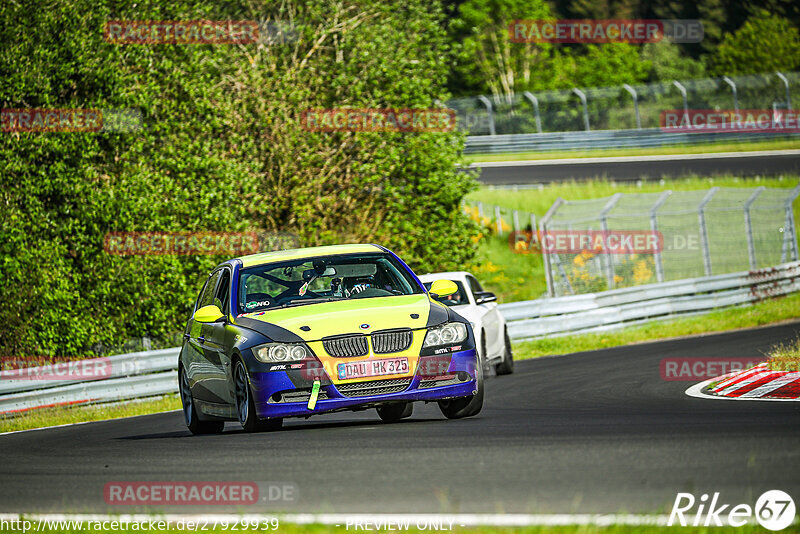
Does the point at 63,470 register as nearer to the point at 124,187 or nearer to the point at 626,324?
the point at 124,187

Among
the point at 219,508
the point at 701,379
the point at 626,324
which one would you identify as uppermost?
the point at 219,508

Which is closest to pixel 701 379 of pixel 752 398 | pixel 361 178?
pixel 752 398

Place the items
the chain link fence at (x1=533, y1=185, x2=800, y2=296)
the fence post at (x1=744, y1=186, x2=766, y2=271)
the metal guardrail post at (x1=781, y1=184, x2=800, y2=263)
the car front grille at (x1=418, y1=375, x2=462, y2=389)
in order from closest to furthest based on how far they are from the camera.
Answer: the car front grille at (x1=418, y1=375, x2=462, y2=389) → the chain link fence at (x1=533, y1=185, x2=800, y2=296) → the fence post at (x1=744, y1=186, x2=766, y2=271) → the metal guardrail post at (x1=781, y1=184, x2=800, y2=263)

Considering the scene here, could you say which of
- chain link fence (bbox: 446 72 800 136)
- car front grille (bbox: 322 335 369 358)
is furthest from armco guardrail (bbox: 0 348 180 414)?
chain link fence (bbox: 446 72 800 136)

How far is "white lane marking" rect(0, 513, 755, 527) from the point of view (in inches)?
223

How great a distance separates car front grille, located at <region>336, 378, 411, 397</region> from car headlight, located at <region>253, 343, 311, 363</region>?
15.2 inches

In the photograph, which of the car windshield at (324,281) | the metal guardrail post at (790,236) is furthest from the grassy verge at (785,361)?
the metal guardrail post at (790,236)

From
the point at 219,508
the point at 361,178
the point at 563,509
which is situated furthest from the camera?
the point at 361,178

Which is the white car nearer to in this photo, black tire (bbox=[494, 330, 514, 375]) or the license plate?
black tire (bbox=[494, 330, 514, 375])

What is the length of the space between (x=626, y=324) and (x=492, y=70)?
58.3 m

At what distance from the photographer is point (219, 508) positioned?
675 centimetres

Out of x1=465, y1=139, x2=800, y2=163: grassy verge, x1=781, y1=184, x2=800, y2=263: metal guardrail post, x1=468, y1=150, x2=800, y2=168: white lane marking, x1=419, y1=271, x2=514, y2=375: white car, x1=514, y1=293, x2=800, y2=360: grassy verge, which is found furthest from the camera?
x1=465, y1=139, x2=800, y2=163: grassy verge

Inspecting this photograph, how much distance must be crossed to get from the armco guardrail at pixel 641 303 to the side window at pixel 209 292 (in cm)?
1122

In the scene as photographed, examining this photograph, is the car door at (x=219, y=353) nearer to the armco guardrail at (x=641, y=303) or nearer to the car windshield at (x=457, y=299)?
the car windshield at (x=457, y=299)
